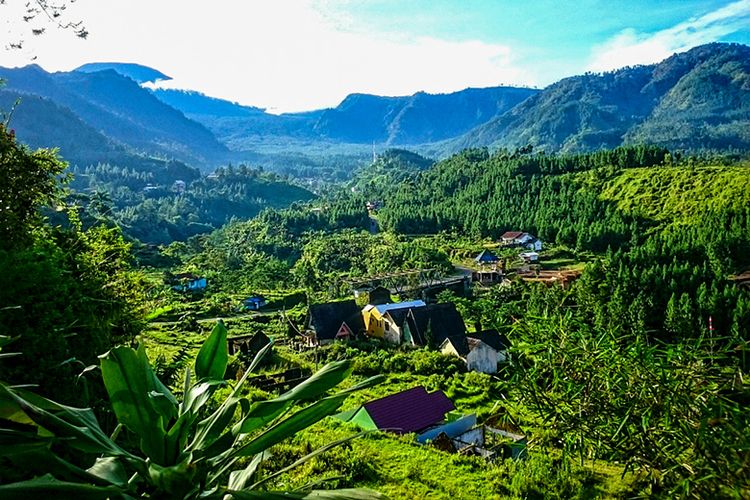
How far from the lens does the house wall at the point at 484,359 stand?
19.9 m

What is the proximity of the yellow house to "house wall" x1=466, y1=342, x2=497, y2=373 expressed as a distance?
254 inches

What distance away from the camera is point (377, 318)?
86.4ft

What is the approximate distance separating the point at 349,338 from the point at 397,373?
6.77 m

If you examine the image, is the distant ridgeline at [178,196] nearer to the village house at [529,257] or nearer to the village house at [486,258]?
the village house at [486,258]

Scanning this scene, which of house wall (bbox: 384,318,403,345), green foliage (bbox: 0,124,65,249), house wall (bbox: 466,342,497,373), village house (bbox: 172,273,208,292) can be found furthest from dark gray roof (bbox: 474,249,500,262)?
green foliage (bbox: 0,124,65,249)

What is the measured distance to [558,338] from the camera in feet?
6.11

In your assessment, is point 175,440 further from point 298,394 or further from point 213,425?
point 298,394

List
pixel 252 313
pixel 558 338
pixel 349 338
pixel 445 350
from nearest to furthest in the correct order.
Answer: pixel 558 338
pixel 445 350
pixel 349 338
pixel 252 313

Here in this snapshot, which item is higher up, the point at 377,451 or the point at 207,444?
the point at 207,444

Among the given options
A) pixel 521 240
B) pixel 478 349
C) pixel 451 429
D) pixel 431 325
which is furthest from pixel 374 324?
pixel 521 240

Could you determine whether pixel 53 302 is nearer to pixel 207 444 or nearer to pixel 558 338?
pixel 207 444

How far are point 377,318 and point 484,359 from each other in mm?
7733

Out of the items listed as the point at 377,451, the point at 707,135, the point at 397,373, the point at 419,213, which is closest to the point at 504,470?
the point at 377,451

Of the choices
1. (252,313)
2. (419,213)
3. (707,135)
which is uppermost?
(707,135)
